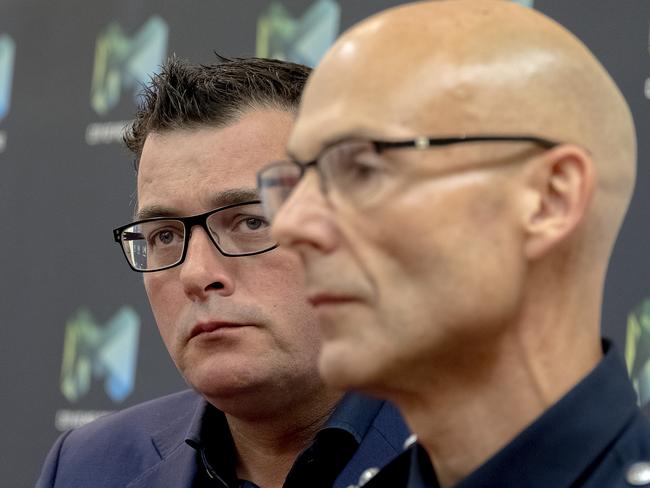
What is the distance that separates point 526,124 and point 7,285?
1.51 metres

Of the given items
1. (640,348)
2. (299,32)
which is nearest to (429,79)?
(640,348)

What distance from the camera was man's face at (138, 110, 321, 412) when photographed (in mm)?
1219

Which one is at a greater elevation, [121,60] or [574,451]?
[121,60]

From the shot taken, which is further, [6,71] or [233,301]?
[6,71]

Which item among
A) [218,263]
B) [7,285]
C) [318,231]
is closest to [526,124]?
[318,231]

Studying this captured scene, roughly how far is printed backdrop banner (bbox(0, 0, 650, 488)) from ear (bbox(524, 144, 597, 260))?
1100 mm

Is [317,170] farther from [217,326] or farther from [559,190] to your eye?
[217,326]

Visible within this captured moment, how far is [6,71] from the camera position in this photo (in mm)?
2162

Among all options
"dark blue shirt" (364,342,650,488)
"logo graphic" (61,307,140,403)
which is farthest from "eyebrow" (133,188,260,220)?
"logo graphic" (61,307,140,403)

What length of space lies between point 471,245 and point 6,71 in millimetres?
1609

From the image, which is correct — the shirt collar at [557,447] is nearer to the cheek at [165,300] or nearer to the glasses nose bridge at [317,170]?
the glasses nose bridge at [317,170]

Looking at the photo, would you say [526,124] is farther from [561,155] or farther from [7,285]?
[7,285]

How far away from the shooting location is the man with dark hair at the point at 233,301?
1.22 meters

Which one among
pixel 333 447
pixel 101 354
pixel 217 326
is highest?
pixel 217 326
